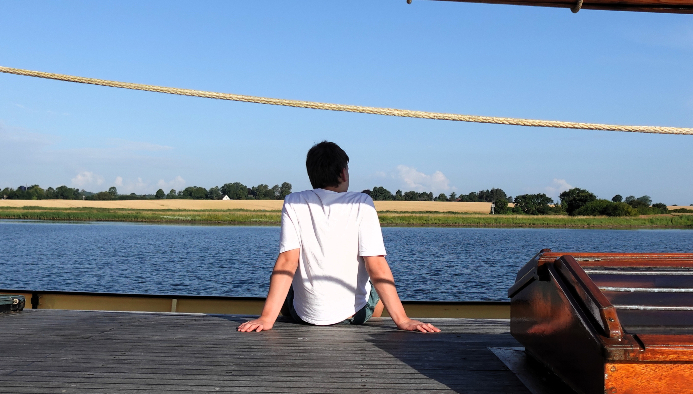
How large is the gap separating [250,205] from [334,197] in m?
64.3

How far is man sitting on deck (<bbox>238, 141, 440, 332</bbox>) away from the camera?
9.64ft

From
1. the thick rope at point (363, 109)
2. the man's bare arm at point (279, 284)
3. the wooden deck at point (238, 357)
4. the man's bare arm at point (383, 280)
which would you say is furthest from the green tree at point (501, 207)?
the man's bare arm at point (279, 284)

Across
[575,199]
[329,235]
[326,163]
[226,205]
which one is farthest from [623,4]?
[575,199]

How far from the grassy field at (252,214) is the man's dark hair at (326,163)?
4961 cm

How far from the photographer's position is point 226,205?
6750 cm

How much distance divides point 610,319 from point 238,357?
1698 millimetres

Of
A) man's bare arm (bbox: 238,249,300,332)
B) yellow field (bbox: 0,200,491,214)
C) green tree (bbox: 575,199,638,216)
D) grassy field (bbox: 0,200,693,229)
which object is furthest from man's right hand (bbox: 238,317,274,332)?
green tree (bbox: 575,199,638,216)

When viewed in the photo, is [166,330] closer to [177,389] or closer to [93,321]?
[93,321]

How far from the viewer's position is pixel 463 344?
291 centimetres

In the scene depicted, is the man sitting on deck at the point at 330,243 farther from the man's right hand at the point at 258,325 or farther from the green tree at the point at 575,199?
the green tree at the point at 575,199

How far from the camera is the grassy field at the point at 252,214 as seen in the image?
2269 inches

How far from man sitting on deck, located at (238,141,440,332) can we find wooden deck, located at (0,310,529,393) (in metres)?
0.27

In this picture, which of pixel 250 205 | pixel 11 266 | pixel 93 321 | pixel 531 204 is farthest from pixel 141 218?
pixel 93 321

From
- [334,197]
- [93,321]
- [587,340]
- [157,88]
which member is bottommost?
[93,321]
